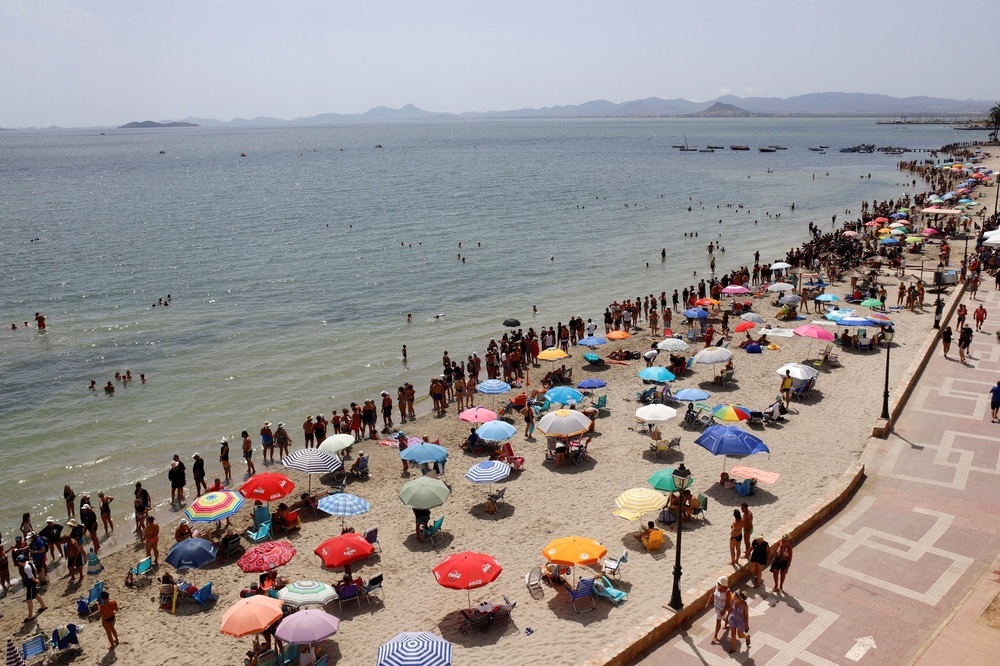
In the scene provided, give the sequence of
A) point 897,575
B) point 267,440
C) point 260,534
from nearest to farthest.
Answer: point 897,575, point 260,534, point 267,440

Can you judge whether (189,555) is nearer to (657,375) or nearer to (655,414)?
(655,414)

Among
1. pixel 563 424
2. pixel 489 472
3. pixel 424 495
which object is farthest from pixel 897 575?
pixel 424 495

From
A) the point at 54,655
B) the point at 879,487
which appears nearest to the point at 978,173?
the point at 879,487

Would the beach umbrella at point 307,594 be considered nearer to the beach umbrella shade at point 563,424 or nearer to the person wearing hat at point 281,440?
the beach umbrella shade at point 563,424

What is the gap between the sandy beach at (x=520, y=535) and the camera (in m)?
11.8

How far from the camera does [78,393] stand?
25.6 metres

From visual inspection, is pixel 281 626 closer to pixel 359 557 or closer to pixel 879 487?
pixel 359 557

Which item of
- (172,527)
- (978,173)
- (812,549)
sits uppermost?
(978,173)

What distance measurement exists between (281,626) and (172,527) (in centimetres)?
767

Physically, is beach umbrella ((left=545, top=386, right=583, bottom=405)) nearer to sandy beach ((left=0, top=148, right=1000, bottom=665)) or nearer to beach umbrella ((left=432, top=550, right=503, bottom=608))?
sandy beach ((left=0, top=148, right=1000, bottom=665))

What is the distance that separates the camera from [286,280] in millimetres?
41969

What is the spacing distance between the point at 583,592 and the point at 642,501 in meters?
2.67

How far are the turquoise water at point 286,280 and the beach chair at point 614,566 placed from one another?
13.2m

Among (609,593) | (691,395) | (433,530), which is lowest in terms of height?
(433,530)
